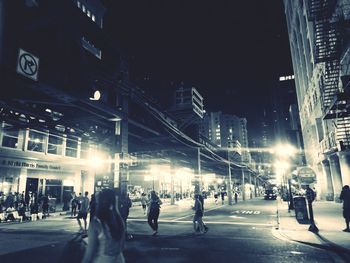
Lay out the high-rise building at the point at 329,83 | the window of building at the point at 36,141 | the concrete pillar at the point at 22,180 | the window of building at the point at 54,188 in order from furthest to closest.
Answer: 1. the window of building at the point at 54,188
2. the window of building at the point at 36,141
3. the concrete pillar at the point at 22,180
4. the high-rise building at the point at 329,83

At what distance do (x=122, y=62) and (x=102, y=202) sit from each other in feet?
37.5

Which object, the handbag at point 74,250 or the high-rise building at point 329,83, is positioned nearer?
the handbag at point 74,250

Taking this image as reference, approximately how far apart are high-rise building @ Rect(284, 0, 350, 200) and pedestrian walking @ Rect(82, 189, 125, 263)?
11767 mm

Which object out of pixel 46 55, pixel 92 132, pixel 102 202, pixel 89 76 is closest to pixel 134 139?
pixel 92 132

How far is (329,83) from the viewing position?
21.5 m

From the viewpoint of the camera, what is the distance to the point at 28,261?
24.1 ft

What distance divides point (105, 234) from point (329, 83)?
2344 centimetres

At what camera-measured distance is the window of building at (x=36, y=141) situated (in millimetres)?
24922

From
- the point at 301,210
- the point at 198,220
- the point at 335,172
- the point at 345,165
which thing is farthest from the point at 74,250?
the point at 335,172

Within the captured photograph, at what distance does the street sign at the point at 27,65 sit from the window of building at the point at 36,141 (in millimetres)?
17929

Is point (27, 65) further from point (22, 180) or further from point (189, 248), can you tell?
point (22, 180)

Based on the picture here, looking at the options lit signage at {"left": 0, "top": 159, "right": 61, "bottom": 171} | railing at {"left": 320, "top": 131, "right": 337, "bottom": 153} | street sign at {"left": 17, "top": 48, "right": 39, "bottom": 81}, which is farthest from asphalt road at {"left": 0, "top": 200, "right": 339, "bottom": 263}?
railing at {"left": 320, "top": 131, "right": 337, "bottom": 153}

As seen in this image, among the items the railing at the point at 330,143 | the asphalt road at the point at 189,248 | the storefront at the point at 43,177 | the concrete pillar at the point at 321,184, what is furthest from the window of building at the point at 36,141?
the concrete pillar at the point at 321,184

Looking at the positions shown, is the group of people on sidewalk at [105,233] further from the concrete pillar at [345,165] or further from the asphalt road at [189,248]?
the concrete pillar at [345,165]
